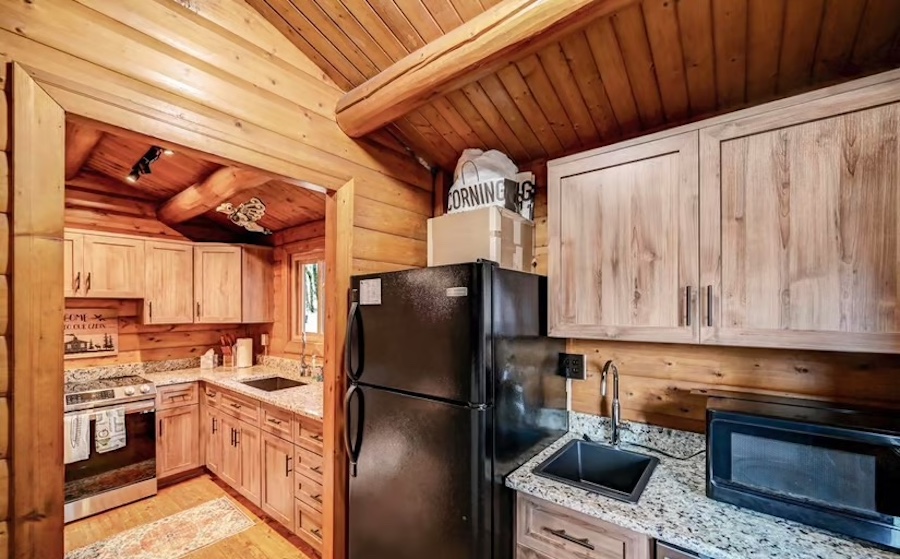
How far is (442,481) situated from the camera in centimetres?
147

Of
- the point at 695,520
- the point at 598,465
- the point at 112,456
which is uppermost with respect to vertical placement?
the point at 695,520

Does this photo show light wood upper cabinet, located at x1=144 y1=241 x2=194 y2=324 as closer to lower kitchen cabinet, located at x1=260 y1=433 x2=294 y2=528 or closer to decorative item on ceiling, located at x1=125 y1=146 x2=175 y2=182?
decorative item on ceiling, located at x1=125 y1=146 x2=175 y2=182

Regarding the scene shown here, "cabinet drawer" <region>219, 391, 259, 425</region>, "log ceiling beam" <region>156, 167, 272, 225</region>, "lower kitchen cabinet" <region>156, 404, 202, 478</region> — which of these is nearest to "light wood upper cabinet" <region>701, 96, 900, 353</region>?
"log ceiling beam" <region>156, 167, 272, 225</region>

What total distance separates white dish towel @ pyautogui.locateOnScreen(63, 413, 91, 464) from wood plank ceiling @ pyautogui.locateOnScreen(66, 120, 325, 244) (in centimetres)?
176

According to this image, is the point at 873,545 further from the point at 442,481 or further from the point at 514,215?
the point at 514,215

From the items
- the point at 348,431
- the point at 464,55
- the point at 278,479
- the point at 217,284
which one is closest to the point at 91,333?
the point at 217,284

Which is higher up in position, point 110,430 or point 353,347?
point 353,347

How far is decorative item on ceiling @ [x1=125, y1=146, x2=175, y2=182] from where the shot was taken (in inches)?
106

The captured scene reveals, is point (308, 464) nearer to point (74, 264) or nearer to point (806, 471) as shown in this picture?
point (806, 471)

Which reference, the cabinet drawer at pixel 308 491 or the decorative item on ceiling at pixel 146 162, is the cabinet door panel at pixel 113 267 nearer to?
the decorative item on ceiling at pixel 146 162

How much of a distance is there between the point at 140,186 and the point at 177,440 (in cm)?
230

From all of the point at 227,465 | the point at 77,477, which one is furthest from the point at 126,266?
the point at 227,465

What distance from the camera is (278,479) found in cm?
265

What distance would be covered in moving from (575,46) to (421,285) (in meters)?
1.09
